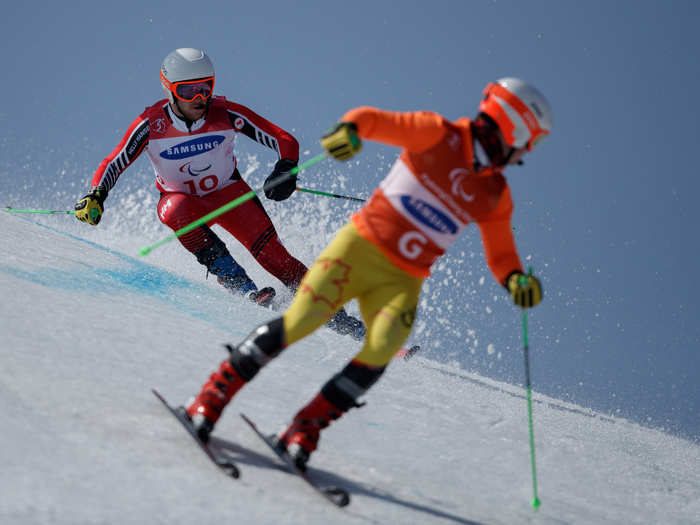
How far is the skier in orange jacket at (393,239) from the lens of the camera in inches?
119

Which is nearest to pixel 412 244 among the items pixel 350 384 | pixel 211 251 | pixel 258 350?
pixel 350 384

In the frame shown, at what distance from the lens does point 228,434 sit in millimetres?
3285

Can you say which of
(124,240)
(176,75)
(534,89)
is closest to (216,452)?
(534,89)

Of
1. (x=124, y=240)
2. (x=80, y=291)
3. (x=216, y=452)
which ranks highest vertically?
(x=216, y=452)

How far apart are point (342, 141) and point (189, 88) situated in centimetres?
327

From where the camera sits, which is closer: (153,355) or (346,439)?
(346,439)

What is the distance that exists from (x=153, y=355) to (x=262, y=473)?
4.91 feet

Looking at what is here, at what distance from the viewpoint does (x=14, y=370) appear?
3320 mm

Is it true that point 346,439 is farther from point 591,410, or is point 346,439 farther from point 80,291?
point 591,410

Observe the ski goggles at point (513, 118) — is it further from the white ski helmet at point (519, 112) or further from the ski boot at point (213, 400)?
the ski boot at point (213, 400)

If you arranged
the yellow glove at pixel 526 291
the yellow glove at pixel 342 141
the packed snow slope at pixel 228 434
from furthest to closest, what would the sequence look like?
the yellow glove at pixel 526 291
the yellow glove at pixel 342 141
the packed snow slope at pixel 228 434

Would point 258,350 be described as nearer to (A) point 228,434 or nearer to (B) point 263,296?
(A) point 228,434

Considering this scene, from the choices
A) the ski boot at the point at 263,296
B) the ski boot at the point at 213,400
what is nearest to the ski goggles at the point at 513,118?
the ski boot at the point at 213,400

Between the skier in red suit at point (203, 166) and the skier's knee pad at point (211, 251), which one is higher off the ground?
the skier in red suit at point (203, 166)
